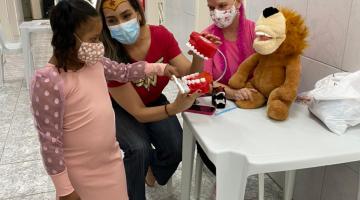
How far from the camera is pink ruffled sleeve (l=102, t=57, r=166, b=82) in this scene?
3.45 feet

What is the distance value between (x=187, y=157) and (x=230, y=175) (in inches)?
14.0

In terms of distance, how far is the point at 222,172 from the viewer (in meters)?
0.83

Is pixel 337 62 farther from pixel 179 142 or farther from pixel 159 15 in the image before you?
pixel 159 15

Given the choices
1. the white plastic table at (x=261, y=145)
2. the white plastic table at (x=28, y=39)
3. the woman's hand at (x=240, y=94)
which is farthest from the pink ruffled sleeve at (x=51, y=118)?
the white plastic table at (x=28, y=39)

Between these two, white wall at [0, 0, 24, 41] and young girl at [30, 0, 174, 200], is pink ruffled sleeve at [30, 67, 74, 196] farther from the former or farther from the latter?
white wall at [0, 0, 24, 41]

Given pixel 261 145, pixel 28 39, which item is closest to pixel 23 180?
pixel 261 145

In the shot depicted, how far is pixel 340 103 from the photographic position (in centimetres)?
91

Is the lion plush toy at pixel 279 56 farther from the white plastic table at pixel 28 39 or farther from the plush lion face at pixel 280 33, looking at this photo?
the white plastic table at pixel 28 39

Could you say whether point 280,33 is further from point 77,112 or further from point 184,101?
point 77,112

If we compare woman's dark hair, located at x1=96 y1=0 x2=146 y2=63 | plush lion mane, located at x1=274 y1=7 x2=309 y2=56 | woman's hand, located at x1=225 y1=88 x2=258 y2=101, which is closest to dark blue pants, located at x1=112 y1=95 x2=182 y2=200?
woman's dark hair, located at x1=96 y1=0 x2=146 y2=63

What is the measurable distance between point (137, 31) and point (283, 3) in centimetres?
57

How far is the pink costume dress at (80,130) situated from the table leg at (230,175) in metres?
0.33

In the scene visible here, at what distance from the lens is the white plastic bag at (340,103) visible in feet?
2.94

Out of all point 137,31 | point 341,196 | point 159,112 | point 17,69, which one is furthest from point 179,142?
point 17,69
